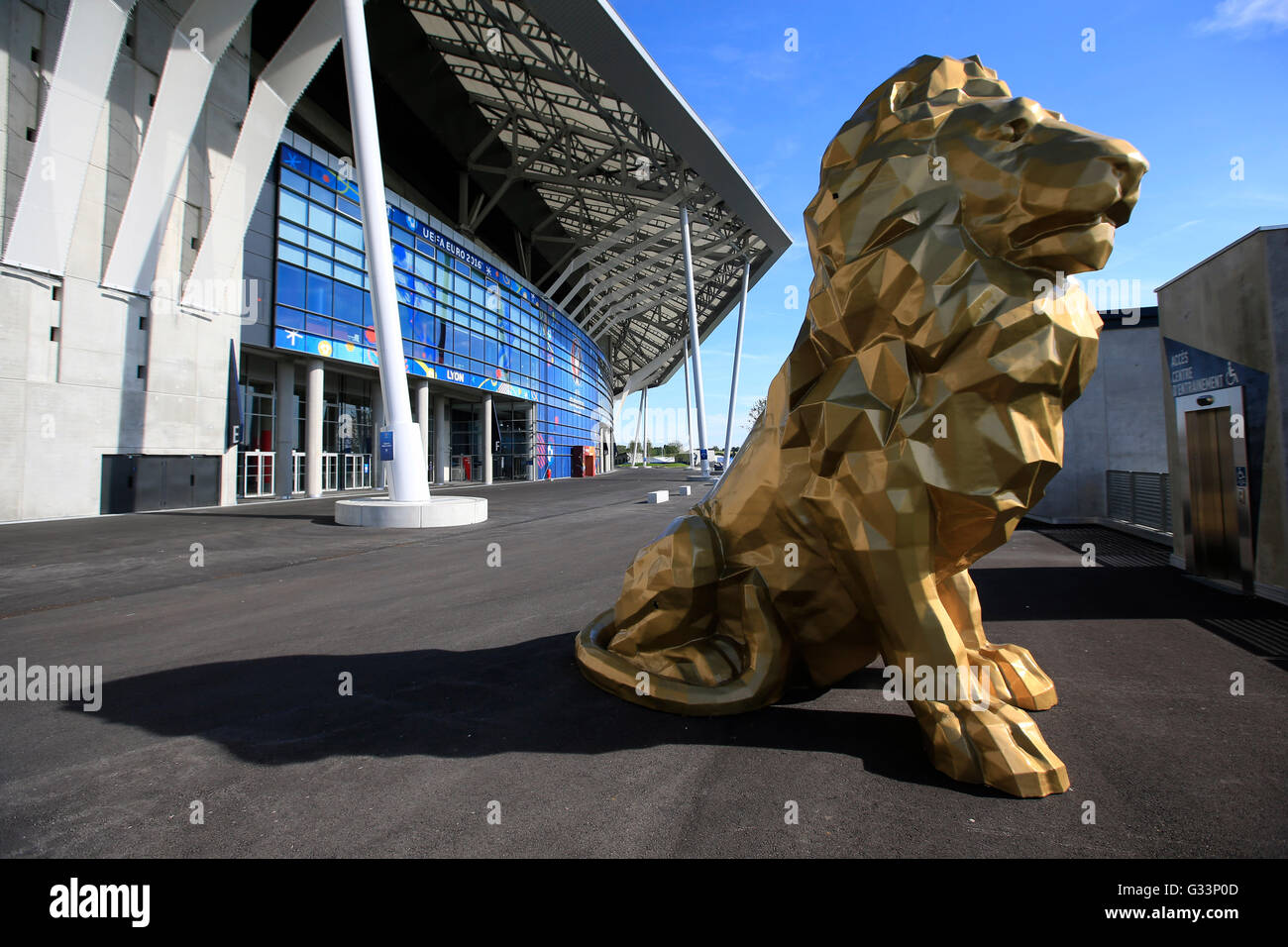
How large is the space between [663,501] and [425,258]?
15751 mm

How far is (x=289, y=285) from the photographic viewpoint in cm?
1894

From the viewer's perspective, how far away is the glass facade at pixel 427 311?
63.2 feet

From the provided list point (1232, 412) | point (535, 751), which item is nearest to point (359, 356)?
point (535, 751)

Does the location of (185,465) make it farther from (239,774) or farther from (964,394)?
(964,394)

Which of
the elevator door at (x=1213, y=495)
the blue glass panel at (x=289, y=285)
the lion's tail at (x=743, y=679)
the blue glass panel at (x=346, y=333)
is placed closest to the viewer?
the lion's tail at (x=743, y=679)

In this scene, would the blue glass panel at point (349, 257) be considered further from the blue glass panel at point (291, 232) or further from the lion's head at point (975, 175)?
the lion's head at point (975, 175)

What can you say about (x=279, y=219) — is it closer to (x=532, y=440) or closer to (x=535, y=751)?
(x=532, y=440)

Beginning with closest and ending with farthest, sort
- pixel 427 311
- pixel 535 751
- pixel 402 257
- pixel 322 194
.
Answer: pixel 535 751 → pixel 322 194 → pixel 402 257 → pixel 427 311

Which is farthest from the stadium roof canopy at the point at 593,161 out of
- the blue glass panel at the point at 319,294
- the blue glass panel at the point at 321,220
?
the blue glass panel at the point at 319,294

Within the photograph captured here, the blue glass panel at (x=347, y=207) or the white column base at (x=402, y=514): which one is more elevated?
the blue glass panel at (x=347, y=207)

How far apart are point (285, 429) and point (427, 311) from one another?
834 cm

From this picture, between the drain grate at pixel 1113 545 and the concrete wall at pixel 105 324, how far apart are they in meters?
21.2

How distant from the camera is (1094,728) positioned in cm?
302
